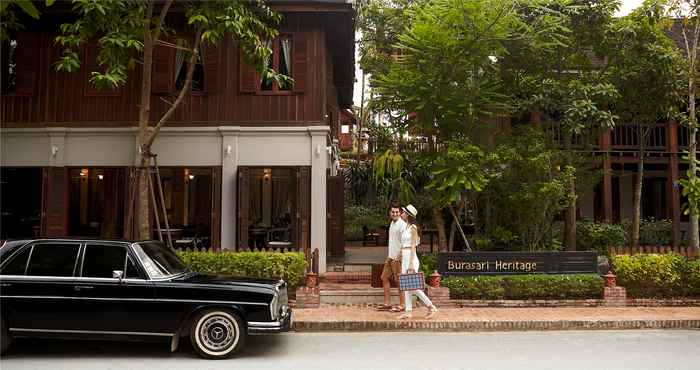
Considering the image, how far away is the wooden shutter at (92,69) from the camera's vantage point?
44.3 feet

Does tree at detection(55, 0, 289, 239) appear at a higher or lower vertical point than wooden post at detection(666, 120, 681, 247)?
higher

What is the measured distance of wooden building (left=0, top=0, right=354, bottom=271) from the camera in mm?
13214

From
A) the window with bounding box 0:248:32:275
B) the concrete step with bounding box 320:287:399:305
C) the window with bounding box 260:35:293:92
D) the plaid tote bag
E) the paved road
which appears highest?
the window with bounding box 260:35:293:92

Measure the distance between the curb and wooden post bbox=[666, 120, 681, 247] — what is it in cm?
749

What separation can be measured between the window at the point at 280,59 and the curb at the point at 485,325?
6533 millimetres

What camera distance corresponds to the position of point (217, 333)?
23.2 feet

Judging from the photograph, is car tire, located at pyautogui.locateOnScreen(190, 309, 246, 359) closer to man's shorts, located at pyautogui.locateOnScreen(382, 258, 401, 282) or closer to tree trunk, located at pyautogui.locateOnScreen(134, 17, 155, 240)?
man's shorts, located at pyautogui.locateOnScreen(382, 258, 401, 282)

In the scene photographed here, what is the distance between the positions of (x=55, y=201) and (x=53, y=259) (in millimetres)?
7247

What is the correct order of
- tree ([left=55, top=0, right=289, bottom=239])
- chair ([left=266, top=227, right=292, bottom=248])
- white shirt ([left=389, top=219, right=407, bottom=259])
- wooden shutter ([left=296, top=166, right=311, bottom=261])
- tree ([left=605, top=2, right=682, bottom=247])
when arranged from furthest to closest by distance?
chair ([left=266, top=227, right=292, bottom=248]) < wooden shutter ([left=296, top=166, right=311, bottom=261]) < tree ([left=605, top=2, right=682, bottom=247]) < tree ([left=55, top=0, right=289, bottom=239]) < white shirt ([left=389, top=219, right=407, bottom=259])

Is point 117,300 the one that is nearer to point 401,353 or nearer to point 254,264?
point 401,353

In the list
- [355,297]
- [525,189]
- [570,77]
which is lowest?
[355,297]

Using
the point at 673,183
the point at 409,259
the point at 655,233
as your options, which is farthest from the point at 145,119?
the point at 655,233

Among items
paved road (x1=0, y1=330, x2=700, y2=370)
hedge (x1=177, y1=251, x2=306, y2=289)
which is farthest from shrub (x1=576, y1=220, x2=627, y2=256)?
hedge (x1=177, y1=251, x2=306, y2=289)

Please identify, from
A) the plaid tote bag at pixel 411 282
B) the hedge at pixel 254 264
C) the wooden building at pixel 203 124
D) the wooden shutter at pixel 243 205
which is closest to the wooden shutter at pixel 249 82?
the wooden building at pixel 203 124
